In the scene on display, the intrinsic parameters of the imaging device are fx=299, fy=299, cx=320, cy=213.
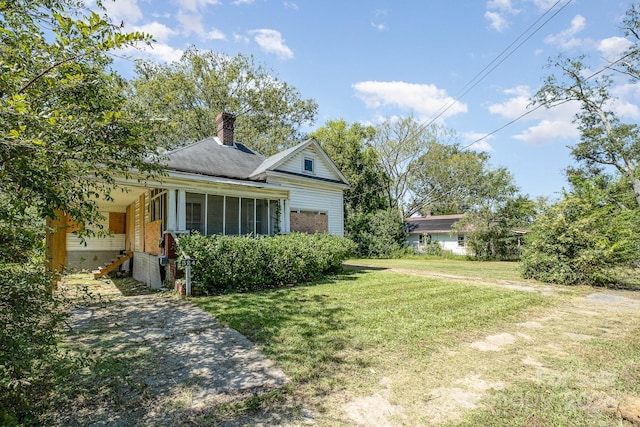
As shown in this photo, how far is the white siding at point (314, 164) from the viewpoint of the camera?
1443cm

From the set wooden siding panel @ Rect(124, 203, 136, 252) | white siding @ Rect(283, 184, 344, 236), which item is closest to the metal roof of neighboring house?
white siding @ Rect(283, 184, 344, 236)

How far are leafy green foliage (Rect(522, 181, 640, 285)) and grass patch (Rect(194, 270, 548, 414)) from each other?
3148 mm

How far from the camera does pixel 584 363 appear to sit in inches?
150

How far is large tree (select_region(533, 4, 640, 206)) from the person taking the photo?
2158cm

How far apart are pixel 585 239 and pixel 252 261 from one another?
10550 mm

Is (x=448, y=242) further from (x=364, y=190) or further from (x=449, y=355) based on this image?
(x=449, y=355)

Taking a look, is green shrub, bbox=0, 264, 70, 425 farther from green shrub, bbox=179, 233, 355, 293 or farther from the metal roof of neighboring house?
the metal roof of neighboring house

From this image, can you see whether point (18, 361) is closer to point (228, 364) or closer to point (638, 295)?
point (228, 364)

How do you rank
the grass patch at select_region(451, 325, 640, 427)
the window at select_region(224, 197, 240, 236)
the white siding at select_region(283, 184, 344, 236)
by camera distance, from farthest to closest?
the white siding at select_region(283, 184, 344, 236), the window at select_region(224, 197, 240, 236), the grass patch at select_region(451, 325, 640, 427)

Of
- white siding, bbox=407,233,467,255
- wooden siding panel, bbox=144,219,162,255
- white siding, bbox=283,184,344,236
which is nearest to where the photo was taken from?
wooden siding panel, bbox=144,219,162,255

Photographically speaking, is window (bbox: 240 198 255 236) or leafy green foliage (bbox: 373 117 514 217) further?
leafy green foliage (bbox: 373 117 514 217)

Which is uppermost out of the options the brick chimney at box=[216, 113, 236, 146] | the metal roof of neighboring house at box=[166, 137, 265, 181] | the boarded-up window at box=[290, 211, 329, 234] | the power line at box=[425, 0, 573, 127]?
the power line at box=[425, 0, 573, 127]

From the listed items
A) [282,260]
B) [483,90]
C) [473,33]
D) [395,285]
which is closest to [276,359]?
[282,260]

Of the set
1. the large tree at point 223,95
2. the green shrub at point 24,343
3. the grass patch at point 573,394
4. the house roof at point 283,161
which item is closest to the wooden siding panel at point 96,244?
the house roof at point 283,161
